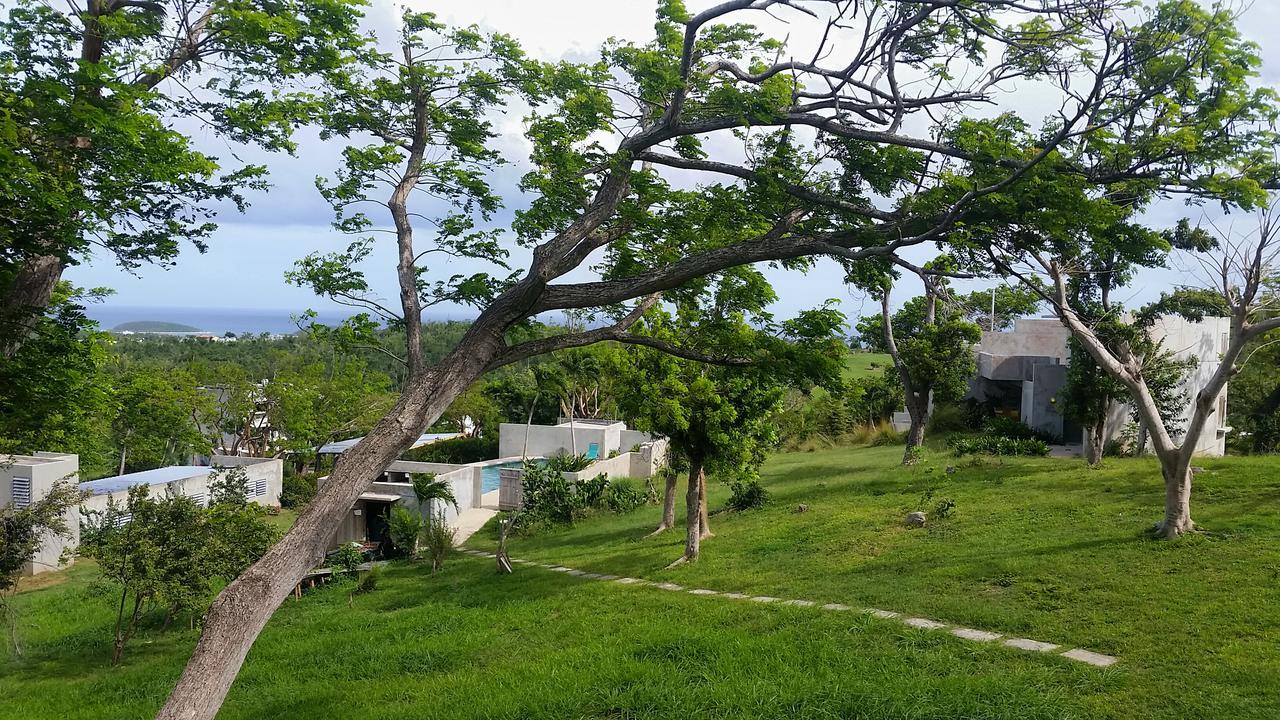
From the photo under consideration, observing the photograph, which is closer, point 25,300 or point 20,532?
point 25,300

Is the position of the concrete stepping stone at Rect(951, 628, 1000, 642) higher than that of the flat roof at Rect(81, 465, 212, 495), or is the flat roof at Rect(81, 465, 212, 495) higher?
the concrete stepping stone at Rect(951, 628, 1000, 642)

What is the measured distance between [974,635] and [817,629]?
1.38 m

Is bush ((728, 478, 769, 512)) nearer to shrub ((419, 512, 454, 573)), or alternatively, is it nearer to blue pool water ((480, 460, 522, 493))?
shrub ((419, 512, 454, 573))

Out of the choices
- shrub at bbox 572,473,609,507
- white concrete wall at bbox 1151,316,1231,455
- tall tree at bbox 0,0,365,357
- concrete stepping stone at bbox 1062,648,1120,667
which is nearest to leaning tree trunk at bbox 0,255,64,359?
tall tree at bbox 0,0,365,357

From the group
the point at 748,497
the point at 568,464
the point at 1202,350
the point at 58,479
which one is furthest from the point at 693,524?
the point at 58,479

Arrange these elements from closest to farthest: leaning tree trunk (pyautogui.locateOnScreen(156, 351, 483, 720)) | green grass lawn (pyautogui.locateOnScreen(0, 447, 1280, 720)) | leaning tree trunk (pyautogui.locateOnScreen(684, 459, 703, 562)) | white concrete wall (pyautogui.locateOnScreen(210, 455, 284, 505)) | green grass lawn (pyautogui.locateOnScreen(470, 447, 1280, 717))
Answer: leaning tree trunk (pyautogui.locateOnScreen(156, 351, 483, 720)) < green grass lawn (pyautogui.locateOnScreen(0, 447, 1280, 720)) < green grass lawn (pyautogui.locateOnScreen(470, 447, 1280, 717)) < leaning tree trunk (pyautogui.locateOnScreen(684, 459, 703, 562)) < white concrete wall (pyautogui.locateOnScreen(210, 455, 284, 505))

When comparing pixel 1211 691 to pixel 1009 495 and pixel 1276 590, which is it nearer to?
pixel 1276 590

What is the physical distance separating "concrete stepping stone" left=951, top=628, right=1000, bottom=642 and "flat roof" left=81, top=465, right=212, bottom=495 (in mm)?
17590

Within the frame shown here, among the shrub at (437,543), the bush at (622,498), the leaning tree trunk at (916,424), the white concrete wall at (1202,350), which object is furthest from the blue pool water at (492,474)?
the white concrete wall at (1202,350)

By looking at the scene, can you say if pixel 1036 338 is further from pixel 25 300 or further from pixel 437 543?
pixel 25 300

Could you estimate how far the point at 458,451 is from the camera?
96.6ft

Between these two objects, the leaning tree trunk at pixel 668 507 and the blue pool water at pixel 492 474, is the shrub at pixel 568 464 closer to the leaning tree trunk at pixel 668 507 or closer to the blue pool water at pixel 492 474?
the blue pool water at pixel 492 474

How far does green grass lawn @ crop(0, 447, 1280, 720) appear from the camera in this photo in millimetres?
6027

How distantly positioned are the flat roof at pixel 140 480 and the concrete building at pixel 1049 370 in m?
20.5
